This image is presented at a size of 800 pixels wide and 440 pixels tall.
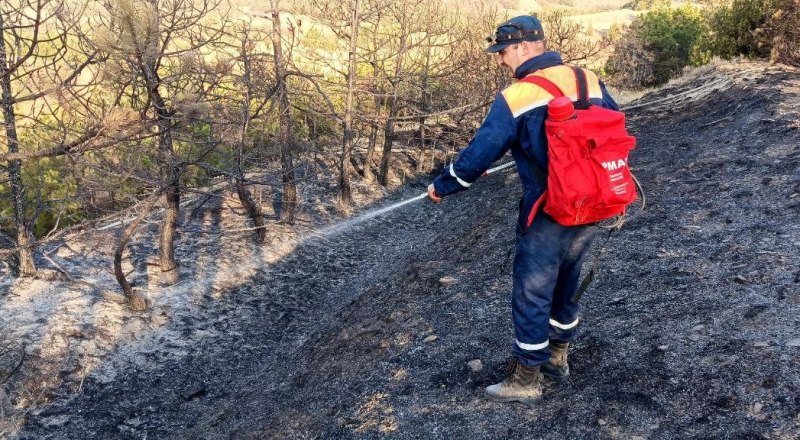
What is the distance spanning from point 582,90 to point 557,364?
167cm

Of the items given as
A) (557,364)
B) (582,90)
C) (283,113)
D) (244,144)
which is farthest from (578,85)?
(283,113)

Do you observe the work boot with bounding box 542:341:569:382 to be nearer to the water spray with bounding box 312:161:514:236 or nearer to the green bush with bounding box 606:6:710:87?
the water spray with bounding box 312:161:514:236

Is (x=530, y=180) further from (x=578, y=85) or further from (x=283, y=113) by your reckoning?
(x=283, y=113)

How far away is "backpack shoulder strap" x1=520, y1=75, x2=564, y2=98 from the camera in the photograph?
300 centimetres

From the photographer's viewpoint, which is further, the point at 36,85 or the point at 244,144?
the point at 244,144

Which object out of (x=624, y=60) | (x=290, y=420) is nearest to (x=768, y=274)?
(x=290, y=420)

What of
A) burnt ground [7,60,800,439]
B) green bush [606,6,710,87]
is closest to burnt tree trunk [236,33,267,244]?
burnt ground [7,60,800,439]

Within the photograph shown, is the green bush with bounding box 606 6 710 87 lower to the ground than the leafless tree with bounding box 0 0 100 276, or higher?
lower

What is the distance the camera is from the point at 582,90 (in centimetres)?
308

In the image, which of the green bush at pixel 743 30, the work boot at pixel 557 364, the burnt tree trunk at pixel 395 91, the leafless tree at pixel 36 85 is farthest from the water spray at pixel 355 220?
the green bush at pixel 743 30

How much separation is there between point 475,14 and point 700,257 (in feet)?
37.2

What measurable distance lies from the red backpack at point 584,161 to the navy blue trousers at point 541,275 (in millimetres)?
177

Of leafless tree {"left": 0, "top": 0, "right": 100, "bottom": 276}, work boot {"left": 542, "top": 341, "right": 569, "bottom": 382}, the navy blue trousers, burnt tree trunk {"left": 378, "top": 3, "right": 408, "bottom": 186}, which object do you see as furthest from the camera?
burnt tree trunk {"left": 378, "top": 3, "right": 408, "bottom": 186}

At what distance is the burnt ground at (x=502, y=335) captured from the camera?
11.3 ft
